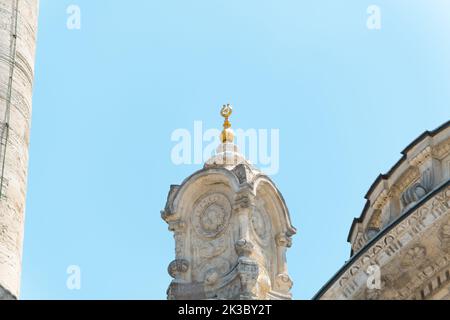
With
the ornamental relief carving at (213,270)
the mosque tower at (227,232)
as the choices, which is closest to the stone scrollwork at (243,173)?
the mosque tower at (227,232)

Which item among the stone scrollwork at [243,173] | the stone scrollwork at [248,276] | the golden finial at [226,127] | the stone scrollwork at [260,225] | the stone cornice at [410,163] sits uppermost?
the stone cornice at [410,163]

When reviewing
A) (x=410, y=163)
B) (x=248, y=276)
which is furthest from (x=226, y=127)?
(x=410, y=163)

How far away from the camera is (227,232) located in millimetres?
24531

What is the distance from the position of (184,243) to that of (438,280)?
4.04 m

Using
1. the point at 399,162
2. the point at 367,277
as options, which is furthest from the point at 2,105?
the point at 399,162

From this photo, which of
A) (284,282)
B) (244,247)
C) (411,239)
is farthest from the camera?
(284,282)

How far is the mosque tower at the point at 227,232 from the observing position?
2395 cm

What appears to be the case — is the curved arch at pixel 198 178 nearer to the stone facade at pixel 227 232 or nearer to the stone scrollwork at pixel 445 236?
the stone facade at pixel 227 232

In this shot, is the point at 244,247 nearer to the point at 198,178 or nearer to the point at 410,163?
the point at 198,178

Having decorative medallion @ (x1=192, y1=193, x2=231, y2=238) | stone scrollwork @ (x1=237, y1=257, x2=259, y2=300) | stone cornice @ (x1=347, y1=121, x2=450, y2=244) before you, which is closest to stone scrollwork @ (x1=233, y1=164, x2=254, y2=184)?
decorative medallion @ (x1=192, y1=193, x2=231, y2=238)

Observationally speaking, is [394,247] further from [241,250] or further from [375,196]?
[375,196]

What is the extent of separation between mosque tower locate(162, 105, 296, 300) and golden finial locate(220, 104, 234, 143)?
40.2 inches

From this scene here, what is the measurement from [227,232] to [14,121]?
445cm
